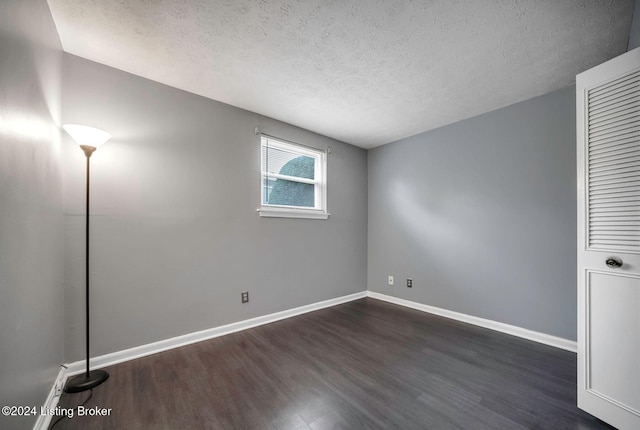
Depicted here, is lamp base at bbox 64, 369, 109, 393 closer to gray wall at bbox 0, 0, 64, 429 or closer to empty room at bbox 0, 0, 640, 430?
empty room at bbox 0, 0, 640, 430

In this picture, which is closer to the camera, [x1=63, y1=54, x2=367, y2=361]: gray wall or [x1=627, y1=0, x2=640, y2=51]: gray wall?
[x1=627, y1=0, x2=640, y2=51]: gray wall

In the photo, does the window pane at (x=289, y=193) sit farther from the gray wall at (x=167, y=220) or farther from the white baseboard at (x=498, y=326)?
the white baseboard at (x=498, y=326)

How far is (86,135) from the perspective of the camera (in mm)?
1635

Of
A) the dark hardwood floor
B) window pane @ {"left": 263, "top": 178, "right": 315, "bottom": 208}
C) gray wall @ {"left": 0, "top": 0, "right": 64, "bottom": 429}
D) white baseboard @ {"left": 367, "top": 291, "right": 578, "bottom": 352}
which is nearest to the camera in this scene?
gray wall @ {"left": 0, "top": 0, "right": 64, "bottom": 429}

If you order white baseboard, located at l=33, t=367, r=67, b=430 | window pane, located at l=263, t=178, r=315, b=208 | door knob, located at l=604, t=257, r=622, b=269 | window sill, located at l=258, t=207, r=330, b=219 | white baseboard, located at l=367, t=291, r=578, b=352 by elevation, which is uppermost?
window pane, located at l=263, t=178, r=315, b=208

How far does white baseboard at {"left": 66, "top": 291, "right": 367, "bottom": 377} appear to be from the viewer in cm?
191

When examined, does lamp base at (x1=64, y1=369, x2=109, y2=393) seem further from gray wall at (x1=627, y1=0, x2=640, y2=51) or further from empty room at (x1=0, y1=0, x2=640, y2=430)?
gray wall at (x1=627, y1=0, x2=640, y2=51)

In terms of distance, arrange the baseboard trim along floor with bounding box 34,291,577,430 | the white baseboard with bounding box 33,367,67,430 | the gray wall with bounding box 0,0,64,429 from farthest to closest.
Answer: the baseboard trim along floor with bounding box 34,291,577,430
the white baseboard with bounding box 33,367,67,430
the gray wall with bounding box 0,0,64,429

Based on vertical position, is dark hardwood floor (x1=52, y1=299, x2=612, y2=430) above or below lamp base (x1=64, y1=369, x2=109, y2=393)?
below

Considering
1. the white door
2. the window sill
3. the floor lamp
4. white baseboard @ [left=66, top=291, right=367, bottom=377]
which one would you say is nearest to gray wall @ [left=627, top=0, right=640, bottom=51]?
the white door

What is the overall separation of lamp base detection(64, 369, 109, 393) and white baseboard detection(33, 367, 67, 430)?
5 centimetres

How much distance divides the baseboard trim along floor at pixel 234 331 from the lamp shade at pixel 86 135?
5.24ft

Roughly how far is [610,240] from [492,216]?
55.9 inches

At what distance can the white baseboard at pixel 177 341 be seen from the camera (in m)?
1.91
